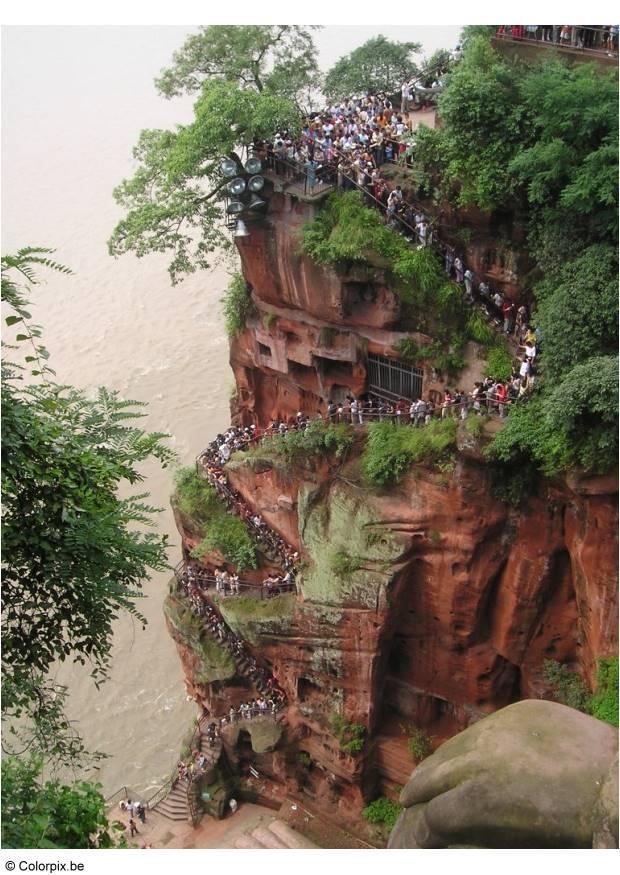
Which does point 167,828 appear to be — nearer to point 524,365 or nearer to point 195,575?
point 195,575

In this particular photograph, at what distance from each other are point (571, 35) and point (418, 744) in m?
15.7

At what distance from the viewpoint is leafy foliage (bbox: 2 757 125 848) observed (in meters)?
11.3

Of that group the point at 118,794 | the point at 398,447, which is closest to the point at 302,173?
the point at 398,447

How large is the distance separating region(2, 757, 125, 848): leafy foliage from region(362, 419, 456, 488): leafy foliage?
9.60m

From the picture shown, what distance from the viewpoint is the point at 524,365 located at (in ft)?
61.3

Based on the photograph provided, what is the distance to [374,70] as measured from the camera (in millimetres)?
25844

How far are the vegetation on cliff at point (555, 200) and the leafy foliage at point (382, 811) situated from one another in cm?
956

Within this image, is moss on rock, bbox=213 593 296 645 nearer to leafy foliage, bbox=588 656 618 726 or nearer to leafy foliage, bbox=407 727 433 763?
leafy foliage, bbox=407 727 433 763

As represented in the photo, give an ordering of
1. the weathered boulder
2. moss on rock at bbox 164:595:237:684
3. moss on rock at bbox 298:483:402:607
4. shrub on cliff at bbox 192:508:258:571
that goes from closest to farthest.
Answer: the weathered boulder < moss on rock at bbox 298:483:402:607 < shrub on cliff at bbox 192:508:258:571 < moss on rock at bbox 164:595:237:684

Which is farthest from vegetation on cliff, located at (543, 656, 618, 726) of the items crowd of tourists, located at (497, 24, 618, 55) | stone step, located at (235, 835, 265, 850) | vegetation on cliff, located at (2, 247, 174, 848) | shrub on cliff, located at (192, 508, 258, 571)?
crowd of tourists, located at (497, 24, 618, 55)

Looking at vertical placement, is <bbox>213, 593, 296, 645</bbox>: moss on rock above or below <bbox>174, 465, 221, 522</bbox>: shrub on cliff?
below

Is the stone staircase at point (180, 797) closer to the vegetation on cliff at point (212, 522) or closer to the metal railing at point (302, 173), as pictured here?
the vegetation on cliff at point (212, 522)

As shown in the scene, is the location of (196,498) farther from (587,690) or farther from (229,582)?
(587,690)

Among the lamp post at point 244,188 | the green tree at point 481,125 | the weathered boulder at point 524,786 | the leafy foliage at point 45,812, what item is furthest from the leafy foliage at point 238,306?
the leafy foliage at point 45,812
